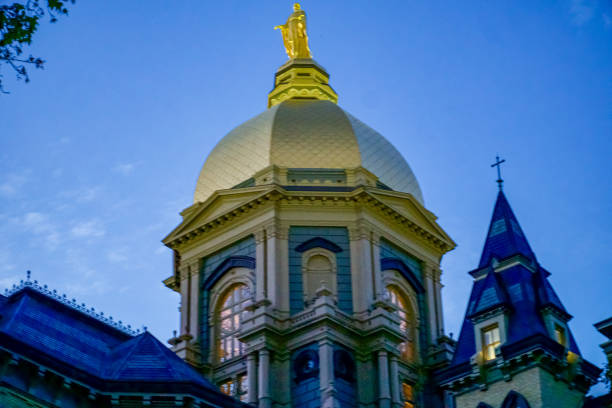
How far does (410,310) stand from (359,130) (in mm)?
8712

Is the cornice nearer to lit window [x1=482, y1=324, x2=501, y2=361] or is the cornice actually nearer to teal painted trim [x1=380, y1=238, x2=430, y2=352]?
teal painted trim [x1=380, y1=238, x2=430, y2=352]

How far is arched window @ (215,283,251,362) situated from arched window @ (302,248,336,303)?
8.76ft

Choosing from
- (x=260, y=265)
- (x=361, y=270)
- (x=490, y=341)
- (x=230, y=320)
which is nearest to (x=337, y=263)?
(x=361, y=270)

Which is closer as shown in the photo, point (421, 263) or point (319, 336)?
point (319, 336)

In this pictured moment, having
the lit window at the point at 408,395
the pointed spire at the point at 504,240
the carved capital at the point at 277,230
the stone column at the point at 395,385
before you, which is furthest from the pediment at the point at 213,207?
the pointed spire at the point at 504,240

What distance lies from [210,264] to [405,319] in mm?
8743

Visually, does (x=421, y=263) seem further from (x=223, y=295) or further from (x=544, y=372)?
(x=544, y=372)

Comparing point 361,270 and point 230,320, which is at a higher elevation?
point 361,270

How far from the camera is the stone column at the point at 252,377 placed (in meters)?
46.0

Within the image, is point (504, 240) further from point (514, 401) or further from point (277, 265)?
point (277, 265)

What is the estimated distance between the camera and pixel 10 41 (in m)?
18.2

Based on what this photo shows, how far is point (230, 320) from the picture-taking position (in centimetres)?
5075

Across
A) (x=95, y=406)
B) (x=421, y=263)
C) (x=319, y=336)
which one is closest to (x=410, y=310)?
(x=421, y=263)

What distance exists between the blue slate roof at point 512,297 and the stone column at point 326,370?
667 cm
